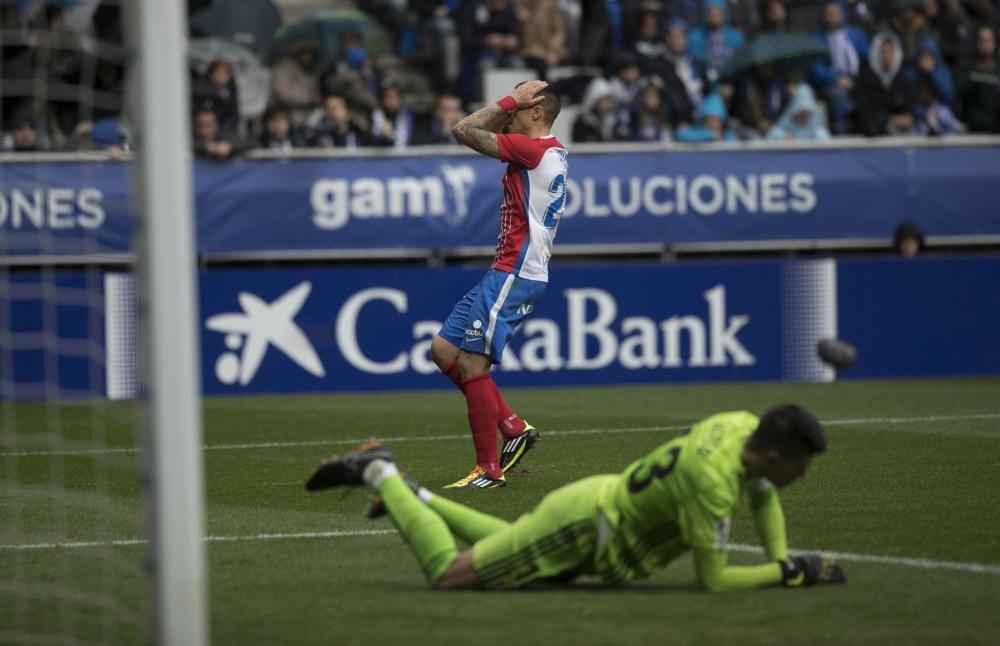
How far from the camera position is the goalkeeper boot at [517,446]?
10.1 meters

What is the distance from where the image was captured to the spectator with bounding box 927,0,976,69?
21.5 m

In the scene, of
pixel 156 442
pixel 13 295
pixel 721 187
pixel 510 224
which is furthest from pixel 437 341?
pixel 721 187

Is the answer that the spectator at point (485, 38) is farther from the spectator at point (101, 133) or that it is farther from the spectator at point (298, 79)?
the spectator at point (101, 133)

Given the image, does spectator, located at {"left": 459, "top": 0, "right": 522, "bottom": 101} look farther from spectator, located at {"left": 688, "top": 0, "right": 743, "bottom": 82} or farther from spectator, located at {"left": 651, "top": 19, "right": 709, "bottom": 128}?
spectator, located at {"left": 688, "top": 0, "right": 743, "bottom": 82}

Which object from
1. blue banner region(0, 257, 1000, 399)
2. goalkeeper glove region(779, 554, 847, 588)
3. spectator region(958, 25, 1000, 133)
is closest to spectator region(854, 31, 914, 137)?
spectator region(958, 25, 1000, 133)

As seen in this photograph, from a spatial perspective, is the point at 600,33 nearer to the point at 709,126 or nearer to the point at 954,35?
the point at 709,126

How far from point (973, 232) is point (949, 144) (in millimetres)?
1028

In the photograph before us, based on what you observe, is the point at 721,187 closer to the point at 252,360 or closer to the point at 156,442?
the point at 252,360

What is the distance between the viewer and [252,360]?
57.3 ft

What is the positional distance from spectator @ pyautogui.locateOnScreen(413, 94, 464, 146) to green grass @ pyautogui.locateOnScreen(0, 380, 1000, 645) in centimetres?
481

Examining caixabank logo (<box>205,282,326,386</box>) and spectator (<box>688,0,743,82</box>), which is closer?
caixabank logo (<box>205,282,326,386</box>)

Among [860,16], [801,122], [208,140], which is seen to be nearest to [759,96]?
[801,122]

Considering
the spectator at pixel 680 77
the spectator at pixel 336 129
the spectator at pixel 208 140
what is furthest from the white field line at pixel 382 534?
the spectator at pixel 680 77

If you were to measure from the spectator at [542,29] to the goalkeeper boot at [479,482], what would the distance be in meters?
11.9
